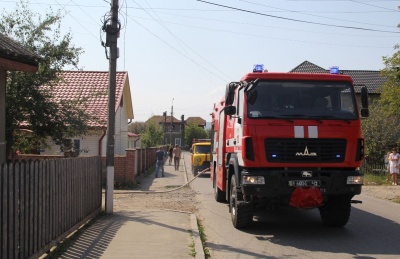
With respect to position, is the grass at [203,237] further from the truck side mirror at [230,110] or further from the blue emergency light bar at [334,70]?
the blue emergency light bar at [334,70]

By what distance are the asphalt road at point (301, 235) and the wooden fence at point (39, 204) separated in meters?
2.48

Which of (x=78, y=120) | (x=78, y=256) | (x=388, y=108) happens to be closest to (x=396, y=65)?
(x=388, y=108)

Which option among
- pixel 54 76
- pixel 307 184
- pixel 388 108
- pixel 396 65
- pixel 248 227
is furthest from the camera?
pixel 388 108

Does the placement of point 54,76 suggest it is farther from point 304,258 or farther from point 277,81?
point 304,258

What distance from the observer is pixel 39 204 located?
251 inches

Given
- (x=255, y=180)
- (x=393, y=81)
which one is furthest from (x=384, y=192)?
(x=255, y=180)

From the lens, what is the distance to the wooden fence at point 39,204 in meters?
5.37

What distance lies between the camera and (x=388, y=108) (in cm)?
1794

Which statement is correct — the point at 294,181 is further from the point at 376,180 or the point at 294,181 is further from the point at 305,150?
the point at 376,180

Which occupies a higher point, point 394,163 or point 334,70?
point 334,70

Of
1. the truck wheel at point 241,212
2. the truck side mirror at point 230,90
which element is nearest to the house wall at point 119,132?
the truck side mirror at point 230,90

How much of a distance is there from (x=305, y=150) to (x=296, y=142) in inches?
8.9

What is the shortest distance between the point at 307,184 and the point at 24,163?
482cm

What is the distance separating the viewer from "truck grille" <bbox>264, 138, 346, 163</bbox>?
8320 millimetres
